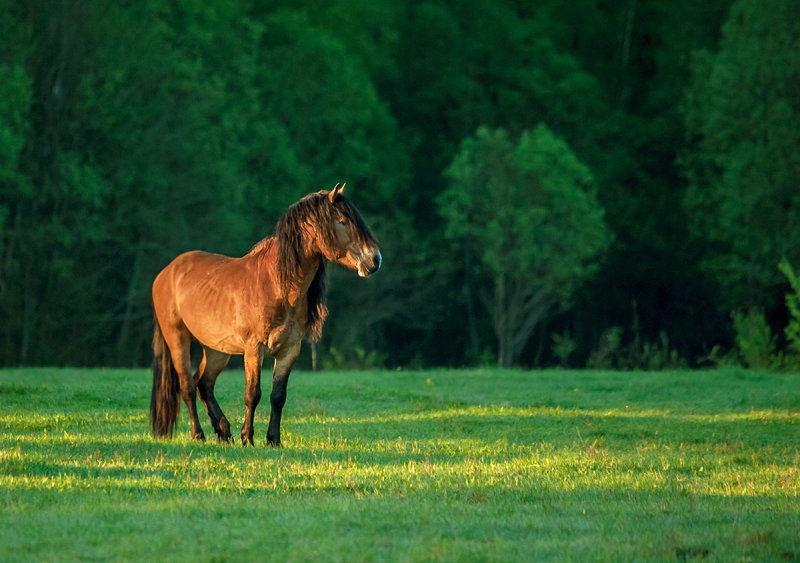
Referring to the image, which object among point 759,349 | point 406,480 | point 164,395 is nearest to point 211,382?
point 164,395

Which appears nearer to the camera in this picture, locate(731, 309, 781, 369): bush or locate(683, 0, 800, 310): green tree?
locate(731, 309, 781, 369): bush

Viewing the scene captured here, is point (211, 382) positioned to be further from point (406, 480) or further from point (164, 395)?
point (406, 480)

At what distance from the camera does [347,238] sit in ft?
35.1

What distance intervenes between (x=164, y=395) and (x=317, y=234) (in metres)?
2.67

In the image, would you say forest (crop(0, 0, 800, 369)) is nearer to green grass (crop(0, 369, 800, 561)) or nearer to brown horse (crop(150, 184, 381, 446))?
green grass (crop(0, 369, 800, 561))

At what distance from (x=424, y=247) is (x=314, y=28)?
10.5m

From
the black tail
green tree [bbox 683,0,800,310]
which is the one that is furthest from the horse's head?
green tree [bbox 683,0,800,310]

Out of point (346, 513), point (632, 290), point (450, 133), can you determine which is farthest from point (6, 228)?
point (346, 513)

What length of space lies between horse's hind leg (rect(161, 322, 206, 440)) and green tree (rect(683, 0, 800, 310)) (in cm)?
3202

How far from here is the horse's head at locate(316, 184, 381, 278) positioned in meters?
10.6

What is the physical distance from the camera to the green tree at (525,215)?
41625 millimetres

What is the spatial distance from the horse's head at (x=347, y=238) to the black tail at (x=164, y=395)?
2.59m

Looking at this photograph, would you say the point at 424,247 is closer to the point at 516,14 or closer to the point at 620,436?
the point at 516,14

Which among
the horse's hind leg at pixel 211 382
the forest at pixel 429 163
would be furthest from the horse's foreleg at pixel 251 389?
the forest at pixel 429 163
